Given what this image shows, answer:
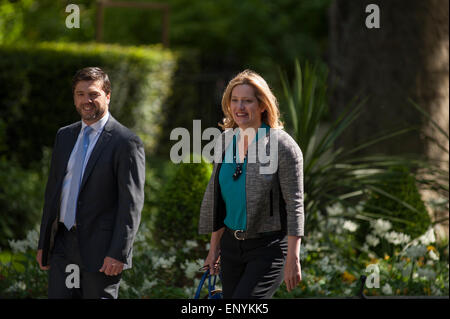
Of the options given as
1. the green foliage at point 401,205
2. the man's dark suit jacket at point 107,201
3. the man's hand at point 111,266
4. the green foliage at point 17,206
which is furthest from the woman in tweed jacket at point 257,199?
the green foliage at point 17,206

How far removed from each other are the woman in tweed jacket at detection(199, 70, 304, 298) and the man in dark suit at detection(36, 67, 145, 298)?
1.49 feet

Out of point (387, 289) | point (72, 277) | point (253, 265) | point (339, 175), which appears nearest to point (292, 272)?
point (253, 265)

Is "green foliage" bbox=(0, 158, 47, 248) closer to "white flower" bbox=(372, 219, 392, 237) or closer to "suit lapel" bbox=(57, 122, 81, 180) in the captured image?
"white flower" bbox=(372, 219, 392, 237)

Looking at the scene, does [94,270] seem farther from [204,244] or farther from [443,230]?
[443,230]

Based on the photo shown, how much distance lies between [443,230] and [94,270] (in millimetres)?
4381

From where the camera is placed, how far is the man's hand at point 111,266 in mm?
3893

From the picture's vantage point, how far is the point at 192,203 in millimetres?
6094

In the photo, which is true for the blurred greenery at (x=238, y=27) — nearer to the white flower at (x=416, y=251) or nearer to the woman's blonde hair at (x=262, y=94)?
the white flower at (x=416, y=251)

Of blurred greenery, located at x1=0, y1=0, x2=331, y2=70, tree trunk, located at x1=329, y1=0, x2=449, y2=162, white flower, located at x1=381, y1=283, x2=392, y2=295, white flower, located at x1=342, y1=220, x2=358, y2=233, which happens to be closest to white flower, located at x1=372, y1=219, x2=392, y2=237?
white flower, located at x1=342, y1=220, x2=358, y2=233

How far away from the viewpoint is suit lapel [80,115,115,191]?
156 inches

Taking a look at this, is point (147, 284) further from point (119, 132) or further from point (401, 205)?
point (401, 205)
